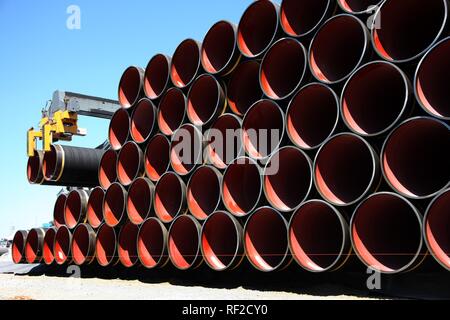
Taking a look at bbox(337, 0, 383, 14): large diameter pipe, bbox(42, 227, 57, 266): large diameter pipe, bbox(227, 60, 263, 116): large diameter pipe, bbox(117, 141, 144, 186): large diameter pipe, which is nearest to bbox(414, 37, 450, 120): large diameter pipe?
bbox(337, 0, 383, 14): large diameter pipe

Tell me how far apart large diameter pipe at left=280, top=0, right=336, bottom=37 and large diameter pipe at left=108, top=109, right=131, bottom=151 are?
498cm

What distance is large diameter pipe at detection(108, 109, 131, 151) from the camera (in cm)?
1217

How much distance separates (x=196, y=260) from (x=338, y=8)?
16.0 feet

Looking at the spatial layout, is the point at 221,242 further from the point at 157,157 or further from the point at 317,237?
the point at 157,157

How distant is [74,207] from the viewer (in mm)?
13266

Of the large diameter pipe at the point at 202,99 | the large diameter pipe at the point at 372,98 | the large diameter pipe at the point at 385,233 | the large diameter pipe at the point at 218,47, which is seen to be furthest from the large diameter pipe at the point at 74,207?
the large diameter pipe at the point at 385,233

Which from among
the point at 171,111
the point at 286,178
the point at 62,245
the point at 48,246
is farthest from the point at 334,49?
the point at 48,246

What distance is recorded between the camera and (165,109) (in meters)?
10.9

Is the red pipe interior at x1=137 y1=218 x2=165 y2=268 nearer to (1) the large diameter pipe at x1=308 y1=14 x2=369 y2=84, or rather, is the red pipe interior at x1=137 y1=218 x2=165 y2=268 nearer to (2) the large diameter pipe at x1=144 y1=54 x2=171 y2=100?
(2) the large diameter pipe at x1=144 y1=54 x2=171 y2=100

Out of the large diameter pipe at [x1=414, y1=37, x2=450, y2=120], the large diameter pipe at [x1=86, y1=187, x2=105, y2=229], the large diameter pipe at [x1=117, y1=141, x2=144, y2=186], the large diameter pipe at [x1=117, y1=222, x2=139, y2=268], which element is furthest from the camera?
the large diameter pipe at [x1=86, y1=187, x2=105, y2=229]

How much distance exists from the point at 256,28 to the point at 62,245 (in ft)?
25.6

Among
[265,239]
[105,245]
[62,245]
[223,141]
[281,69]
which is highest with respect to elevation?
[281,69]

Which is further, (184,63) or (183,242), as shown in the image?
(184,63)
